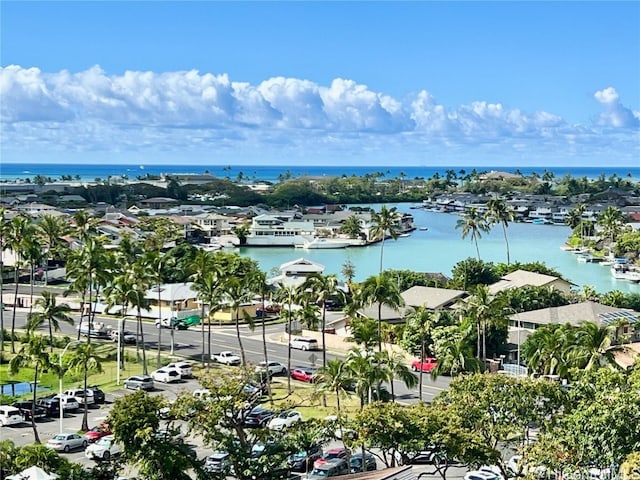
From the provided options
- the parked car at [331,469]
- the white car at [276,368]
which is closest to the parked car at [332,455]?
the parked car at [331,469]

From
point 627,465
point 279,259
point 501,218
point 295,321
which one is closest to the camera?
point 627,465

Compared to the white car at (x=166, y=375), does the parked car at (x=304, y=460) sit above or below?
above

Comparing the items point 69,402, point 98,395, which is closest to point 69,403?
point 69,402

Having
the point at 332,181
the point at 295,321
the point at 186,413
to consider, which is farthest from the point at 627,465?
the point at 332,181

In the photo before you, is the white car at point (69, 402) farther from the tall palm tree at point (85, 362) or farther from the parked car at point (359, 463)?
the parked car at point (359, 463)

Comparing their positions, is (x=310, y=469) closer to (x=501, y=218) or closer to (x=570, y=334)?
(x=570, y=334)

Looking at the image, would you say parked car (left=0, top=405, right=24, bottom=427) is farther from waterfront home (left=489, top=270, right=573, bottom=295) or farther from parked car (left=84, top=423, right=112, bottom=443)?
waterfront home (left=489, top=270, right=573, bottom=295)

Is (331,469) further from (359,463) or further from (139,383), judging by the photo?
(139,383)
